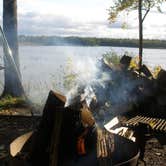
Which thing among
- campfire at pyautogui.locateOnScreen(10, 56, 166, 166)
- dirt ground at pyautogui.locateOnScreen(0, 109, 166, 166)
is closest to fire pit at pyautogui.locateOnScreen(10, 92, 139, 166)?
campfire at pyautogui.locateOnScreen(10, 56, 166, 166)

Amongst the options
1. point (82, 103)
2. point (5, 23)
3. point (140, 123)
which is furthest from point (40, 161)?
point (5, 23)

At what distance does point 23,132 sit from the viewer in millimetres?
7195

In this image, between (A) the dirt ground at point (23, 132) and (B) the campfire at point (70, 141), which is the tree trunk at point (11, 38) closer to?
(A) the dirt ground at point (23, 132)

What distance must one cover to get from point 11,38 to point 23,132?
3.73m

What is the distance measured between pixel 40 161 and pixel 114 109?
3765 mm

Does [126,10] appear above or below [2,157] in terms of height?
above

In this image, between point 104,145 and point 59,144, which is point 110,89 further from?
point 59,144

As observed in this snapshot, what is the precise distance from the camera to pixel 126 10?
1644 cm

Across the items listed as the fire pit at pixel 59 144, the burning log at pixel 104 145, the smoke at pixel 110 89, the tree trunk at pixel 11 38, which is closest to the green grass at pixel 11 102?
the tree trunk at pixel 11 38

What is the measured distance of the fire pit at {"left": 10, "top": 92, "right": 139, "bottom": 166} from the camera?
4.02 metres

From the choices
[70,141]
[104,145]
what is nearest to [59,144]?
[70,141]

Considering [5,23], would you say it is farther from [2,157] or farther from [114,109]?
[2,157]

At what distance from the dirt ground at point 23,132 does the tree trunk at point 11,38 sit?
1845mm

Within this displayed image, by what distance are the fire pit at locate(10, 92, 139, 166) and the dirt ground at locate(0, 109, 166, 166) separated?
1.25m
